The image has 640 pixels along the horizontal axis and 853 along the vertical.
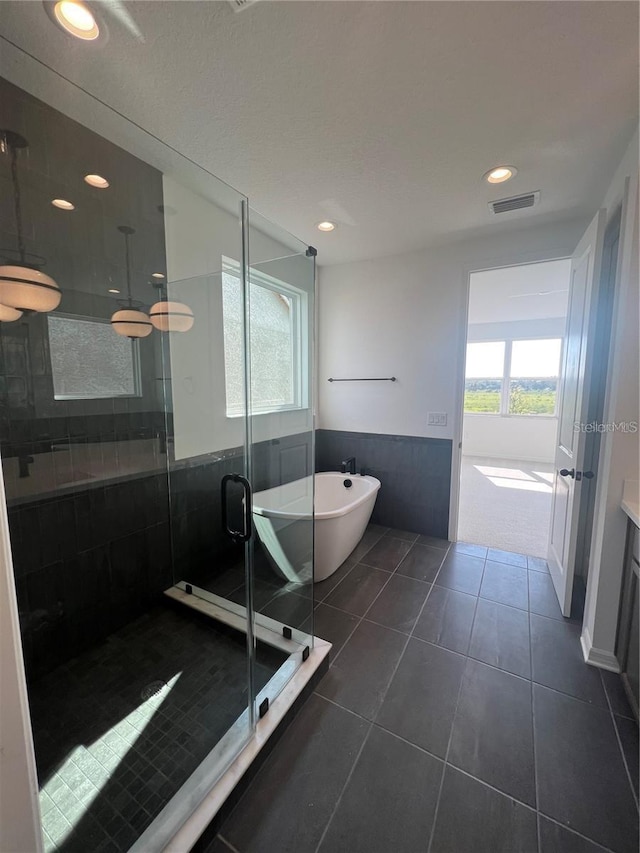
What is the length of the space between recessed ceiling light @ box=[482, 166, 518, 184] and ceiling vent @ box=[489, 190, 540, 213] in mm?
242

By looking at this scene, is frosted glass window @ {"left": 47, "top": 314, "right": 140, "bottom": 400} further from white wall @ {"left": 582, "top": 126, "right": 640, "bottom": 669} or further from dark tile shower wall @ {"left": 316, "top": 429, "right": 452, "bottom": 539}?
white wall @ {"left": 582, "top": 126, "right": 640, "bottom": 669}

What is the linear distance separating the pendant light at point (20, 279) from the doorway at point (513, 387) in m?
4.10

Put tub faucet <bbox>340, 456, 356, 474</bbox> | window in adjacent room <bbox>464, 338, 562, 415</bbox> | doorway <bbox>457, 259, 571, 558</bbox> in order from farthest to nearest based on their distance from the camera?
window in adjacent room <bbox>464, 338, 562, 415</bbox>, doorway <bbox>457, 259, 571, 558</bbox>, tub faucet <bbox>340, 456, 356, 474</bbox>

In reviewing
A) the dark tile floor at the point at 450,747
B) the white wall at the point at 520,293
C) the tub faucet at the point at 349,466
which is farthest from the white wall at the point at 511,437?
the dark tile floor at the point at 450,747

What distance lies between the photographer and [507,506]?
3.97 meters

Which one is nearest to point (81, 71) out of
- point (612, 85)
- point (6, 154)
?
point (6, 154)

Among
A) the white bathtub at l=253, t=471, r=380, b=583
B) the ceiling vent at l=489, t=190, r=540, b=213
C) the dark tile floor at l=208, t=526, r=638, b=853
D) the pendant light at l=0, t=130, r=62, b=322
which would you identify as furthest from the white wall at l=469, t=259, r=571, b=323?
the pendant light at l=0, t=130, r=62, b=322

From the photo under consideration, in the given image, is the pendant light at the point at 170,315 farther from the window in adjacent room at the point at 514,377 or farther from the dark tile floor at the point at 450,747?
the window in adjacent room at the point at 514,377

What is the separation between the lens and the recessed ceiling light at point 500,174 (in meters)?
1.88

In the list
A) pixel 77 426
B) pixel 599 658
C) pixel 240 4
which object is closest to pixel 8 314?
pixel 77 426

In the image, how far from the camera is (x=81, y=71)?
1.36 m

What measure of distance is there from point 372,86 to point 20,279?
165 centimetres

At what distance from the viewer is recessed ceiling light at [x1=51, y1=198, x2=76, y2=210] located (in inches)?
60.7

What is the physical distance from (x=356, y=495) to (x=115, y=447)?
1968 mm
